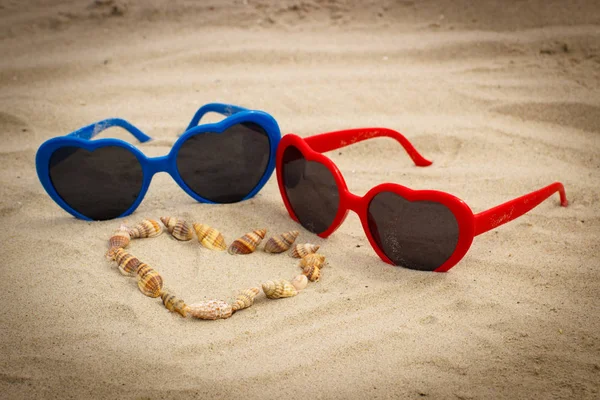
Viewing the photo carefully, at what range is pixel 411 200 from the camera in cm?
217

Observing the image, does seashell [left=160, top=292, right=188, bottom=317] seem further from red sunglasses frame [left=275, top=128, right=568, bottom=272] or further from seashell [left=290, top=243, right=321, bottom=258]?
red sunglasses frame [left=275, top=128, right=568, bottom=272]

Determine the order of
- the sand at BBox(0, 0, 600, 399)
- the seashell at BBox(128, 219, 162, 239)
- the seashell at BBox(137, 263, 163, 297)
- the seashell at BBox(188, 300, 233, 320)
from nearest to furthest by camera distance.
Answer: the sand at BBox(0, 0, 600, 399), the seashell at BBox(188, 300, 233, 320), the seashell at BBox(137, 263, 163, 297), the seashell at BBox(128, 219, 162, 239)

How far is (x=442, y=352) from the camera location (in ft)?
6.02

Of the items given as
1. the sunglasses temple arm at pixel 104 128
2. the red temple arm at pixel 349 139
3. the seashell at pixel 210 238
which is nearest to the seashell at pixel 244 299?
the seashell at pixel 210 238

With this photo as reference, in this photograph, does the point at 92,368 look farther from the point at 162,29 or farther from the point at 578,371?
the point at 162,29

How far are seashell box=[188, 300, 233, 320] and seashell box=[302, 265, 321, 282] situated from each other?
1.09 feet

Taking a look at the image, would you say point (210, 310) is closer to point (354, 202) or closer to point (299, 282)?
point (299, 282)

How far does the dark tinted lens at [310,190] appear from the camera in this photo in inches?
96.5

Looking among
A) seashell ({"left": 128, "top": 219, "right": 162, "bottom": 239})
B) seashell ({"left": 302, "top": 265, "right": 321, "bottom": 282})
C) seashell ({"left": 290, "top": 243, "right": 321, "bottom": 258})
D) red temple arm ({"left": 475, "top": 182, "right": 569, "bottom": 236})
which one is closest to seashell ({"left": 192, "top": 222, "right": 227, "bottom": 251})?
seashell ({"left": 128, "top": 219, "right": 162, "bottom": 239})

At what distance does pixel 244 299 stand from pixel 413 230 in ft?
2.17

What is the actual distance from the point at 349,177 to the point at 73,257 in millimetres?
A: 1430

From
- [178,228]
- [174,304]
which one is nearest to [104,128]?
[178,228]

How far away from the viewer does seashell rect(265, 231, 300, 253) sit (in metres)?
2.40

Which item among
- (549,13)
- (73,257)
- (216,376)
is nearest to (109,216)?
(73,257)
